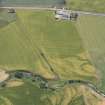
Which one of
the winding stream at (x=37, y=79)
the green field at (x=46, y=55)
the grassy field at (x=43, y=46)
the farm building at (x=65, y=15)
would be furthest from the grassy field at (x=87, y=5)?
the winding stream at (x=37, y=79)

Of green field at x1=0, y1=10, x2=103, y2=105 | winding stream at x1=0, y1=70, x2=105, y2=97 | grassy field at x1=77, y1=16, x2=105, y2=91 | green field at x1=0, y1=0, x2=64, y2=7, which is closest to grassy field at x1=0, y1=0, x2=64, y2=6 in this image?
green field at x1=0, y1=0, x2=64, y2=7

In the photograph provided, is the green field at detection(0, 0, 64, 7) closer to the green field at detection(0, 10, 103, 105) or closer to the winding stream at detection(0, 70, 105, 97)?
the green field at detection(0, 10, 103, 105)

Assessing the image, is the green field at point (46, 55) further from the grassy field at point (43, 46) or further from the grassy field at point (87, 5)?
the grassy field at point (87, 5)

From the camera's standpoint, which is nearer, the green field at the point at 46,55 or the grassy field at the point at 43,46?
the green field at the point at 46,55

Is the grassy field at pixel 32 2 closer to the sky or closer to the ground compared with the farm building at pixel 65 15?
closer to the sky

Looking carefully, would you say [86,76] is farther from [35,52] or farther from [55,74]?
[35,52]

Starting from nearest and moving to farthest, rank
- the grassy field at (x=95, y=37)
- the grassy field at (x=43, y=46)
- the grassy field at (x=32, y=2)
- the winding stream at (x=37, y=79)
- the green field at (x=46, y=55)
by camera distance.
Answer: the green field at (x=46, y=55) → the winding stream at (x=37, y=79) → the grassy field at (x=43, y=46) → the grassy field at (x=95, y=37) → the grassy field at (x=32, y=2)

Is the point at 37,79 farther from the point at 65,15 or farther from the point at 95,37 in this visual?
the point at 65,15

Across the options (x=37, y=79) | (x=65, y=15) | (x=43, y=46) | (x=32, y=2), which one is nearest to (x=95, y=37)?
(x=65, y=15)

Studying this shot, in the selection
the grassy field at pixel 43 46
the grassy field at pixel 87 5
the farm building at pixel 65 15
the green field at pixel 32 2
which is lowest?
the grassy field at pixel 43 46
